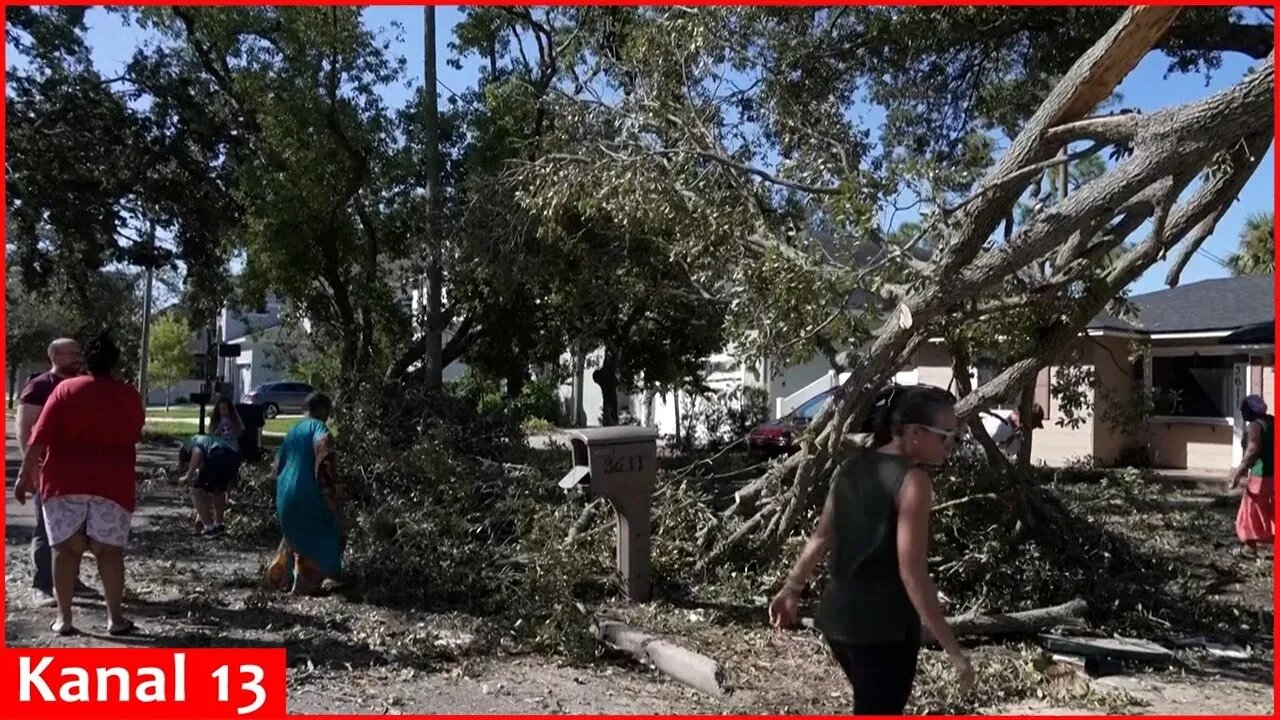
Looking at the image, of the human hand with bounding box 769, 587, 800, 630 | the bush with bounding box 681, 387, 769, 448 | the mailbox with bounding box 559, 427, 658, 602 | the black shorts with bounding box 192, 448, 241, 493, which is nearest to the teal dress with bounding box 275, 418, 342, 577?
the mailbox with bounding box 559, 427, 658, 602

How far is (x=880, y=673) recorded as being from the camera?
362 centimetres

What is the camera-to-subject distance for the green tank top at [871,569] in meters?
3.59

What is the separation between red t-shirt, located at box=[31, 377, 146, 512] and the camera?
6160 mm

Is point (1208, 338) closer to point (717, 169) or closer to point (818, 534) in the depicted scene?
point (717, 169)

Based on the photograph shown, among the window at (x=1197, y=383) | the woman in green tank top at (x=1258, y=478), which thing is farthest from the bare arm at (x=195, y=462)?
the window at (x=1197, y=383)

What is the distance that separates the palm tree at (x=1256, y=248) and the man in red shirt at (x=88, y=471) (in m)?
21.4

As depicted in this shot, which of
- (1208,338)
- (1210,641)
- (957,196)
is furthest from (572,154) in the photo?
(1208,338)

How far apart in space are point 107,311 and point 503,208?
20768mm

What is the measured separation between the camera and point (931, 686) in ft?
18.7

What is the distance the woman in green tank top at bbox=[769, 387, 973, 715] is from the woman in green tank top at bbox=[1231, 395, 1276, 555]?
6.74 metres

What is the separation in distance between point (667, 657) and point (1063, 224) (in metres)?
3.34

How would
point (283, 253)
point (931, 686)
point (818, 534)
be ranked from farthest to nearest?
point (283, 253) → point (931, 686) → point (818, 534)

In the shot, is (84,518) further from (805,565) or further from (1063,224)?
(1063,224)

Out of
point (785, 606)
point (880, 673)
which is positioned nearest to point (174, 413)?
point (785, 606)
